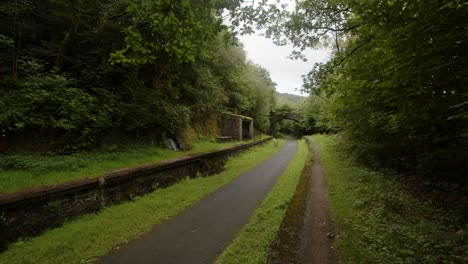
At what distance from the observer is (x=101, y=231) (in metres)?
4.39

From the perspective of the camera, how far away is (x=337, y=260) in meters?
3.35

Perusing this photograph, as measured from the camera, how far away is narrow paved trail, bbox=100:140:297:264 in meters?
3.72

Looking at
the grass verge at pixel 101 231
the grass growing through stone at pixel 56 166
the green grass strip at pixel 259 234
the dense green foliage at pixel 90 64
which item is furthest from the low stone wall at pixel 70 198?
the green grass strip at pixel 259 234

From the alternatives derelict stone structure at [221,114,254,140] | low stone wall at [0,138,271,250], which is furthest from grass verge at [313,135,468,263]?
derelict stone structure at [221,114,254,140]

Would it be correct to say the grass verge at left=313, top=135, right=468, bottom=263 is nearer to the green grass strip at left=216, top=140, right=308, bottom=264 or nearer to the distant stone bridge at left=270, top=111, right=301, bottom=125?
the green grass strip at left=216, top=140, right=308, bottom=264

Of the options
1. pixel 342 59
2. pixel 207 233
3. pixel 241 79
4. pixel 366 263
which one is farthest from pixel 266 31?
pixel 241 79

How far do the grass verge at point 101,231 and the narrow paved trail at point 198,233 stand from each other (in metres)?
0.26

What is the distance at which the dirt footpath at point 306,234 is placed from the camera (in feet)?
11.2

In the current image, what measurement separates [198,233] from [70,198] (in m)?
2.76

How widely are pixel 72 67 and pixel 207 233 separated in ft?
24.4

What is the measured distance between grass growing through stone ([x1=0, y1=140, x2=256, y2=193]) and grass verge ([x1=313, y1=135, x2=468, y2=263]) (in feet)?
18.7

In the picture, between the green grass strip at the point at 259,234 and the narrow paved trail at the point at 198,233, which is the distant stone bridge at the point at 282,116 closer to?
the narrow paved trail at the point at 198,233

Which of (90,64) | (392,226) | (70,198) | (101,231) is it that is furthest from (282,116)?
(101,231)

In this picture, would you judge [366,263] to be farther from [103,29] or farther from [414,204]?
[103,29]
